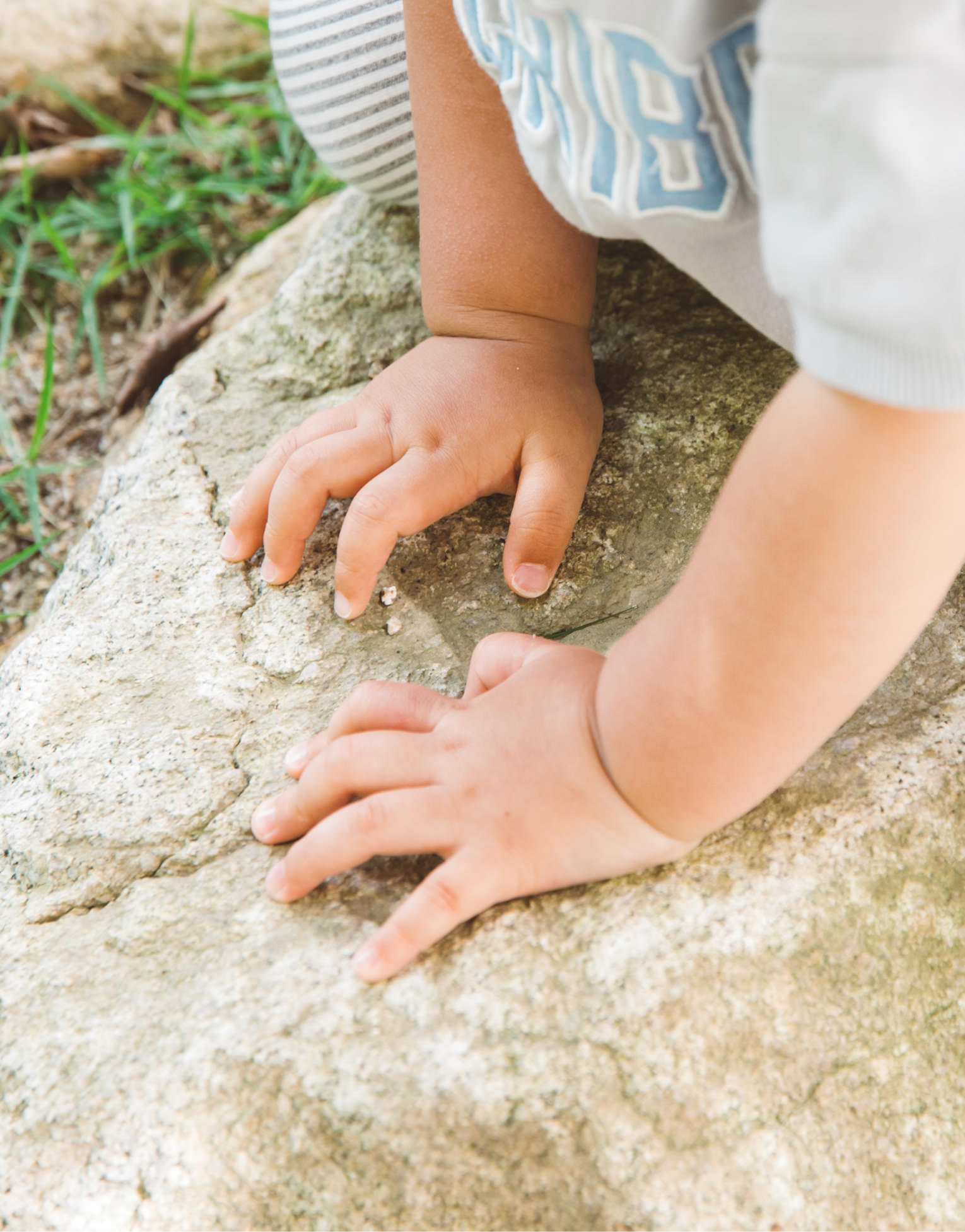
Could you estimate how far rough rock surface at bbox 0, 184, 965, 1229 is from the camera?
585mm

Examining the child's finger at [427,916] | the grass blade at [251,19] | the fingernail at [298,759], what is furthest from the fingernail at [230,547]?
the grass blade at [251,19]

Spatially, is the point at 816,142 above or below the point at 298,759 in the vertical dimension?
above

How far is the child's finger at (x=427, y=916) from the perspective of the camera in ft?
2.03

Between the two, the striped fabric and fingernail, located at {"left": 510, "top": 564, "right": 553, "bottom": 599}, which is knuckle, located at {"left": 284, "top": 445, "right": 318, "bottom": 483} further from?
the striped fabric

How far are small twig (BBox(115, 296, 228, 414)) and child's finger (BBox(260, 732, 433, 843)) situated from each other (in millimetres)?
843

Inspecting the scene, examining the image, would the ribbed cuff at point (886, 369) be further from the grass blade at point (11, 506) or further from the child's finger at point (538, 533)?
the grass blade at point (11, 506)

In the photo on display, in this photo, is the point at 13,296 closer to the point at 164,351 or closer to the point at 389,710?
the point at 164,351

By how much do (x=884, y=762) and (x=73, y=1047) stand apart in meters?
0.53

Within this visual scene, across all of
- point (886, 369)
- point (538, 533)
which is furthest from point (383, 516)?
point (886, 369)

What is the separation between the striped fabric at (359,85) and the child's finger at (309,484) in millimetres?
416

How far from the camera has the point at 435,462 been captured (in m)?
0.85

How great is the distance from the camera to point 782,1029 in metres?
0.61

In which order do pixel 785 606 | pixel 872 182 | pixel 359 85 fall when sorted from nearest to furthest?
pixel 872 182
pixel 785 606
pixel 359 85

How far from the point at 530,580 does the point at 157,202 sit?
1.13m
